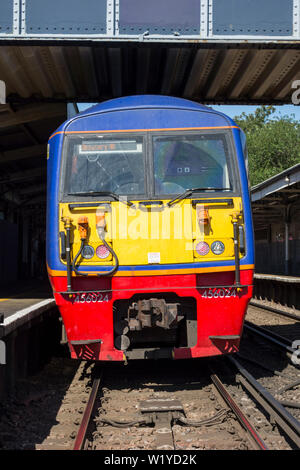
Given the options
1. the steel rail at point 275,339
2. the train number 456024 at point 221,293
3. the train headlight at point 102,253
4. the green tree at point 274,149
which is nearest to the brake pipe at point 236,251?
the train number 456024 at point 221,293

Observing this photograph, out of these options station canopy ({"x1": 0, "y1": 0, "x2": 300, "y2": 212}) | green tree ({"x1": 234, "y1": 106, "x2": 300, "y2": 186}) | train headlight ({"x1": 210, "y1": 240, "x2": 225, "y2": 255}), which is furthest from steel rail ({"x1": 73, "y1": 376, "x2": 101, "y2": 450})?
green tree ({"x1": 234, "y1": 106, "x2": 300, "y2": 186})

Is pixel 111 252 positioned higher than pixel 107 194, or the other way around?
pixel 107 194

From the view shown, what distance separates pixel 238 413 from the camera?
5215mm

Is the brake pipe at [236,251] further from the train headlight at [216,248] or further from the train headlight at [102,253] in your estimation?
the train headlight at [102,253]

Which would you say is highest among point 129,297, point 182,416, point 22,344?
point 129,297

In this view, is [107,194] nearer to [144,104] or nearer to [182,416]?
[144,104]

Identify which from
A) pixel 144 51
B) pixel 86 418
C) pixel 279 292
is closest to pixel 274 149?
A: pixel 279 292

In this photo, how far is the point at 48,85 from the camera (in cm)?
1037

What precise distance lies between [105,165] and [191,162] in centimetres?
107

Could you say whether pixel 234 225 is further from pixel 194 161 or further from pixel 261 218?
pixel 261 218

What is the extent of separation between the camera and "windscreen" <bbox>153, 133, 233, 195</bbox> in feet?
21.5

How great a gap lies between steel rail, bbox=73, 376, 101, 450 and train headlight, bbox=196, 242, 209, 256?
2.04m
